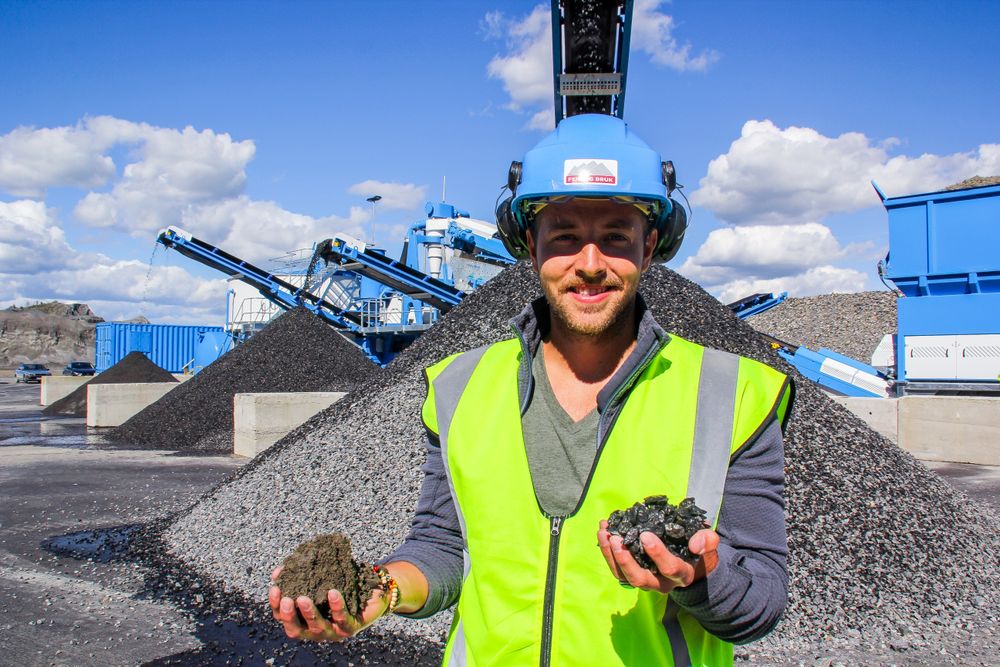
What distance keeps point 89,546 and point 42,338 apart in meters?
52.1

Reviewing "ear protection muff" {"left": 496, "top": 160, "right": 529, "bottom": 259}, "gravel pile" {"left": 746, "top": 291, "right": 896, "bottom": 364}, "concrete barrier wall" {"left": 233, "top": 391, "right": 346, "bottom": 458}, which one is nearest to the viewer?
"ear protection muff" {"left": 496, "top": 160, "right": 529, "bottom": 259}

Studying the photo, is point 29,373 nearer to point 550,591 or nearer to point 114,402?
point 114,402

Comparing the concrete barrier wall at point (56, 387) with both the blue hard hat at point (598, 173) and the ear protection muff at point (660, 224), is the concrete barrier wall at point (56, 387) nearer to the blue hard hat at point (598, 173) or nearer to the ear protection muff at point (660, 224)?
the ear protection muff at point (660, 224)

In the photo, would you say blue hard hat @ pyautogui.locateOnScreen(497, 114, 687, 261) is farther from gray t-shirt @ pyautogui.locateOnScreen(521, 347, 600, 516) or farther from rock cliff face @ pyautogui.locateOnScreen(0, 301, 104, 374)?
rock cliff face @ pyautogui.locateOnScreen(0, 301, 104, 374)

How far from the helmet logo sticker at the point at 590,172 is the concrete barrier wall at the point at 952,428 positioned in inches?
390

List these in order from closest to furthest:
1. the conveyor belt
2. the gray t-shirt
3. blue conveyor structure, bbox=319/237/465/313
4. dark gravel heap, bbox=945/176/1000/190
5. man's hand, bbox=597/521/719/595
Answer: man's hand, bbox=597/521/719/595
the gray t-shirt
the conveyor belt
dark gravel heap, bbox=945/176/1000/190
blue conveyor structure, bbox=319/237/465/313

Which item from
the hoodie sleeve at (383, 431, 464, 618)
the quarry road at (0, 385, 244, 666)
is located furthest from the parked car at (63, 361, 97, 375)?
the hoodie sleeve at (383, 431, 464, 618)

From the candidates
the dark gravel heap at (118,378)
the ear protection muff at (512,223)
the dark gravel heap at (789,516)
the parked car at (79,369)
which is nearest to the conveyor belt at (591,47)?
the dark gravel heap at (789,516)

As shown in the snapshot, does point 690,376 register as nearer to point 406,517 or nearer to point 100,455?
point 406,517

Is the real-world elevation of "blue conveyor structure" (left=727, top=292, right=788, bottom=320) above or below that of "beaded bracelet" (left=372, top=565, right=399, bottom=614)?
above

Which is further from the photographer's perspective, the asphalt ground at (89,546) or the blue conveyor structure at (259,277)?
the blue conveyor structure at (259,277)

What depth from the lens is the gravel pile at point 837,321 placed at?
2230 centimetres

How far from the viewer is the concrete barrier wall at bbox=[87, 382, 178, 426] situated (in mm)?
14625

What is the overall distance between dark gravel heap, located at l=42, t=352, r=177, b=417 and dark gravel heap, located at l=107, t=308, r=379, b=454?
5.12 metres
